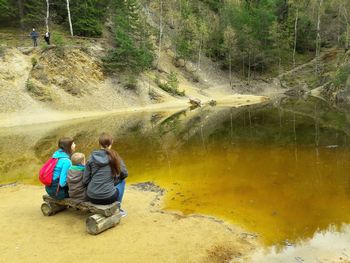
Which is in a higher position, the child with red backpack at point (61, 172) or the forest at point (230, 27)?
the forest at point (230, 27)

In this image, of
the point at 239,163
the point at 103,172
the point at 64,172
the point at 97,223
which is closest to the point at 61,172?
the point at 64,172

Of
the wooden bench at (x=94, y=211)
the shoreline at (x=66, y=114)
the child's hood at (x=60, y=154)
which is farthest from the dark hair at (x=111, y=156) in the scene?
the shoreline at (x=66, y=114)

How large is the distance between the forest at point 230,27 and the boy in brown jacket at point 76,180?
37.3 meters

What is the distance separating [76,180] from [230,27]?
5259cm

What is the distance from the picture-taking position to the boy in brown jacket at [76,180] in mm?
8383

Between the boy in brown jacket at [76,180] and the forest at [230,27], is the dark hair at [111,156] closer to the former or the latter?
the boy in brown jacket at [76,180]

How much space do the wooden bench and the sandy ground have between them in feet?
0.48

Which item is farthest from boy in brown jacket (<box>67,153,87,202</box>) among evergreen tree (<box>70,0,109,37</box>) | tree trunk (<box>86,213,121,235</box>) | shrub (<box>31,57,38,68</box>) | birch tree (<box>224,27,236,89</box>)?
birch tree (<box>224,27,236,89</box>)

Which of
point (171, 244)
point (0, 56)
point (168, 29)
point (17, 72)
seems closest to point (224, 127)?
point (171, 244)

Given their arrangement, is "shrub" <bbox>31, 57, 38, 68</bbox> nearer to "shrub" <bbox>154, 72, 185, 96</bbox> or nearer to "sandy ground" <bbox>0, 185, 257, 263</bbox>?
"shrub" <bbox>154, 72, 185, 96</bbox>

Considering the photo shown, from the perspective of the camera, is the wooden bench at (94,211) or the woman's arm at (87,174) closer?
the wooden bench at (94,211)

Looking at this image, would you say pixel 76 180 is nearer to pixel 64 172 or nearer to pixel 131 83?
pixel 64 172

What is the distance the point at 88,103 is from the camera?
3609 cm

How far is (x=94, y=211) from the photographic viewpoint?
794 cm
